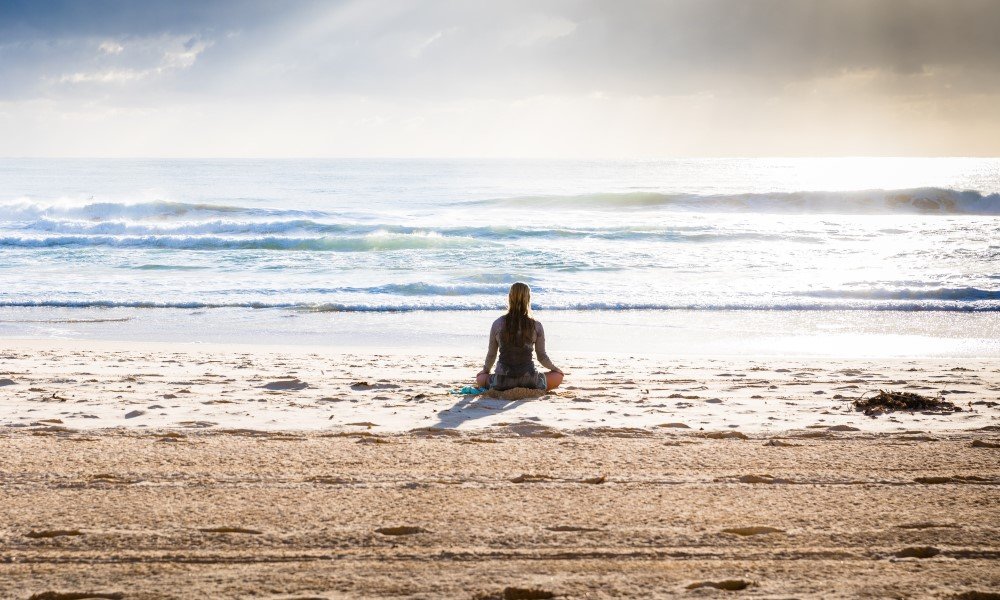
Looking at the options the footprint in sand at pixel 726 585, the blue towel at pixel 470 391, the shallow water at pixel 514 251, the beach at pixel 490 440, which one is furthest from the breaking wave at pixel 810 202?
the footprint in sand at pixel 726 585

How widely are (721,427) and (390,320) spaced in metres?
7.28

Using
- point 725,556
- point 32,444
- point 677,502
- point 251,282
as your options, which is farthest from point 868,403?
point 251,282

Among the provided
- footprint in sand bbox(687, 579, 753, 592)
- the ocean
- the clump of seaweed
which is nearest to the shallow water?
the ocean

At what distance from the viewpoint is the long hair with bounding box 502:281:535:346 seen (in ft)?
20.9

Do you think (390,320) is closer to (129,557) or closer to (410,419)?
(410,419)

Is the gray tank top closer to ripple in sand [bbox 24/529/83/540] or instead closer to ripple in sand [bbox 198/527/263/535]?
ripple in sand [bbox 198/527/263/535]

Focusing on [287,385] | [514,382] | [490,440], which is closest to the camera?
[490,440]

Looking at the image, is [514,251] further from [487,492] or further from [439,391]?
[487,492]

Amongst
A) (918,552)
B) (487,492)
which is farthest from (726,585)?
(487,492)

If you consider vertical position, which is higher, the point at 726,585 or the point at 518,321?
the point at 518,321

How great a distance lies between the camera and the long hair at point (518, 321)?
6375 mm

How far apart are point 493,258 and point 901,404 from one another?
1412cm

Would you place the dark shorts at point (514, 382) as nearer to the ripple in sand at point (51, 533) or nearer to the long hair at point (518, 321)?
the long hair at point (518, 321)

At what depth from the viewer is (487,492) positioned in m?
3.79
